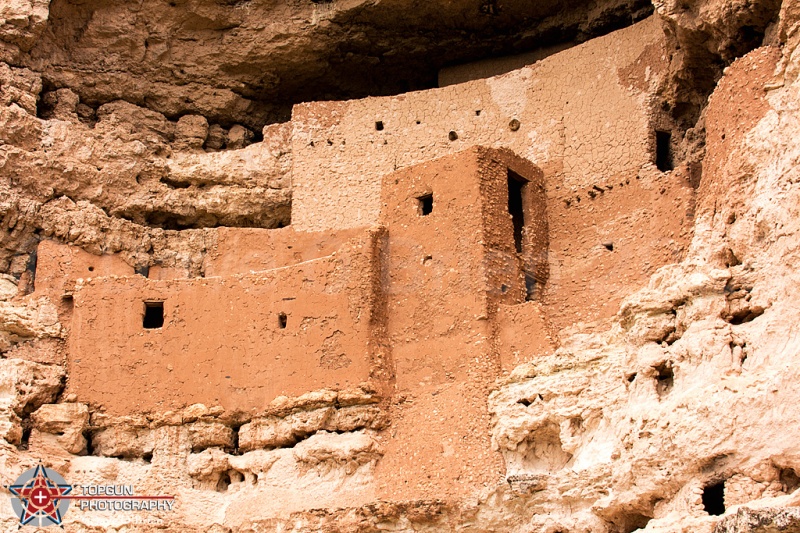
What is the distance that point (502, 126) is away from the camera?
65.8ft

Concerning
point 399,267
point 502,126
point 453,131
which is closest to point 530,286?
point 399,267

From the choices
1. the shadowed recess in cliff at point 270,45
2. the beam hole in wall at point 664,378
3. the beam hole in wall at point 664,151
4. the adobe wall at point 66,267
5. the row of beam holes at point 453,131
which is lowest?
the beam hole in wall at point 664,378

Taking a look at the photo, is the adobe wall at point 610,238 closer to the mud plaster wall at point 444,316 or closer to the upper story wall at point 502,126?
the upper story wall at point 502,126

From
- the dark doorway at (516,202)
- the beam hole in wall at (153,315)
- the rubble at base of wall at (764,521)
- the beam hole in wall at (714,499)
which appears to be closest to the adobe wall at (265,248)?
the beam hole in wall at (153,315)

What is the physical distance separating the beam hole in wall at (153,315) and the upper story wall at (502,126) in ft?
7.83

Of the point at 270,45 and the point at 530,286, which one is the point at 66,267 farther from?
the point at 530,286

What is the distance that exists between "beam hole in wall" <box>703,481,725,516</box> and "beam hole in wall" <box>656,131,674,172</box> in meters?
6.95

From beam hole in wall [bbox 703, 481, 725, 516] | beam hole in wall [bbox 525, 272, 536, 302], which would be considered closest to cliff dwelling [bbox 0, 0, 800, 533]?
beam hole in wall [bbox 703, 481, 725, 516]

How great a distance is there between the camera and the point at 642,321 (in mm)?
14453

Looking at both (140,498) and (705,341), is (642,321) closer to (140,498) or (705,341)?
(705,341)

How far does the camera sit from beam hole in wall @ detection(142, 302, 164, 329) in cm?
1945

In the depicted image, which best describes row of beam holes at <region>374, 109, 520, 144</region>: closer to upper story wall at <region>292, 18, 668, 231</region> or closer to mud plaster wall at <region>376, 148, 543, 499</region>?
upper story wall at <region>292, 18, 668, 231</region>

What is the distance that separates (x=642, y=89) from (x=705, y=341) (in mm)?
6240

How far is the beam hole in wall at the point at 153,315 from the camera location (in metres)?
19.5
